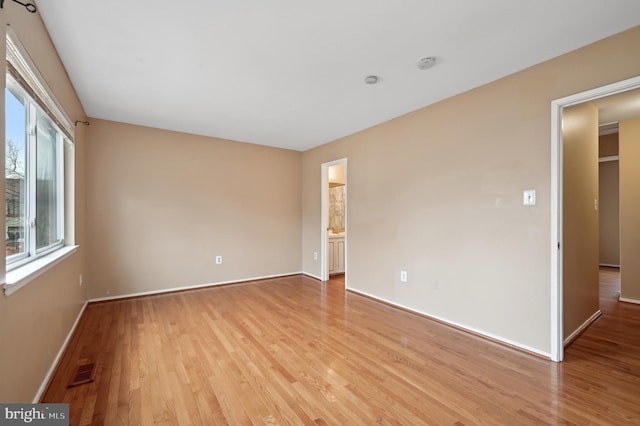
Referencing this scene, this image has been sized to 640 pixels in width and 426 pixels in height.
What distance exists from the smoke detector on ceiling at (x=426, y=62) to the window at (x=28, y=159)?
2633 mm

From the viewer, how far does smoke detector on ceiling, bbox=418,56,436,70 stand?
233cm

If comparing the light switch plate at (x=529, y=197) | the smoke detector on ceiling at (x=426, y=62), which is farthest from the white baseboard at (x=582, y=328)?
the smoke detector on ceiling at (x=426, y=62)

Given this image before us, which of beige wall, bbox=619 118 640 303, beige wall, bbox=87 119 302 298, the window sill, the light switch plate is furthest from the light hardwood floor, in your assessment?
the light switch plate

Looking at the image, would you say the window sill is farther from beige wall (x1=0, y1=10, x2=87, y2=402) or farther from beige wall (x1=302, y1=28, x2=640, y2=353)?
beige wall (x1=302, y1=28, x2=640, y2=353)

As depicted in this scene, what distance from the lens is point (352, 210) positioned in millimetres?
4445

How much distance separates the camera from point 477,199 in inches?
112

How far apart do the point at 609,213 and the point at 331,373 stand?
7.77 m

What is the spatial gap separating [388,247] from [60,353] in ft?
11.5

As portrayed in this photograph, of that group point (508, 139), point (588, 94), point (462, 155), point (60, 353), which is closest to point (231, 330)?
point (60, 353)

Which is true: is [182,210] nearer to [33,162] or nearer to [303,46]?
[33,162]

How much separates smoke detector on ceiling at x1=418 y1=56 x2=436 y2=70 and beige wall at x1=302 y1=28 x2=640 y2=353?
2.51 feet

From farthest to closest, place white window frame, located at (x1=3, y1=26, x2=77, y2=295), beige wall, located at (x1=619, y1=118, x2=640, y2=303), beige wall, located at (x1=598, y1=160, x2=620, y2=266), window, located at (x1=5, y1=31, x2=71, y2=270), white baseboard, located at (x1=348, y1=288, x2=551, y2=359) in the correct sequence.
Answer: beige wall, located at (x1=598, y1=160, x2=620, y2=266), beige wall, located at (x1=619, y1=118, x2=640, y2=303), white baseboard, located at (x1=348, y1=288, x2=551, y2=359), window, located at (x1=5, y1=31, x2=71, y2=270), white window frame, located at (x1=3, y1=26, x2=77, y2=295)

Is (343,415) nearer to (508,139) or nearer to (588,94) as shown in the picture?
(508,139)

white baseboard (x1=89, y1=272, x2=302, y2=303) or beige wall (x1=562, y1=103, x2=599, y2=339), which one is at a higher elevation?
beige wall (x1=562, y1=103, x2=599, y2=339)
